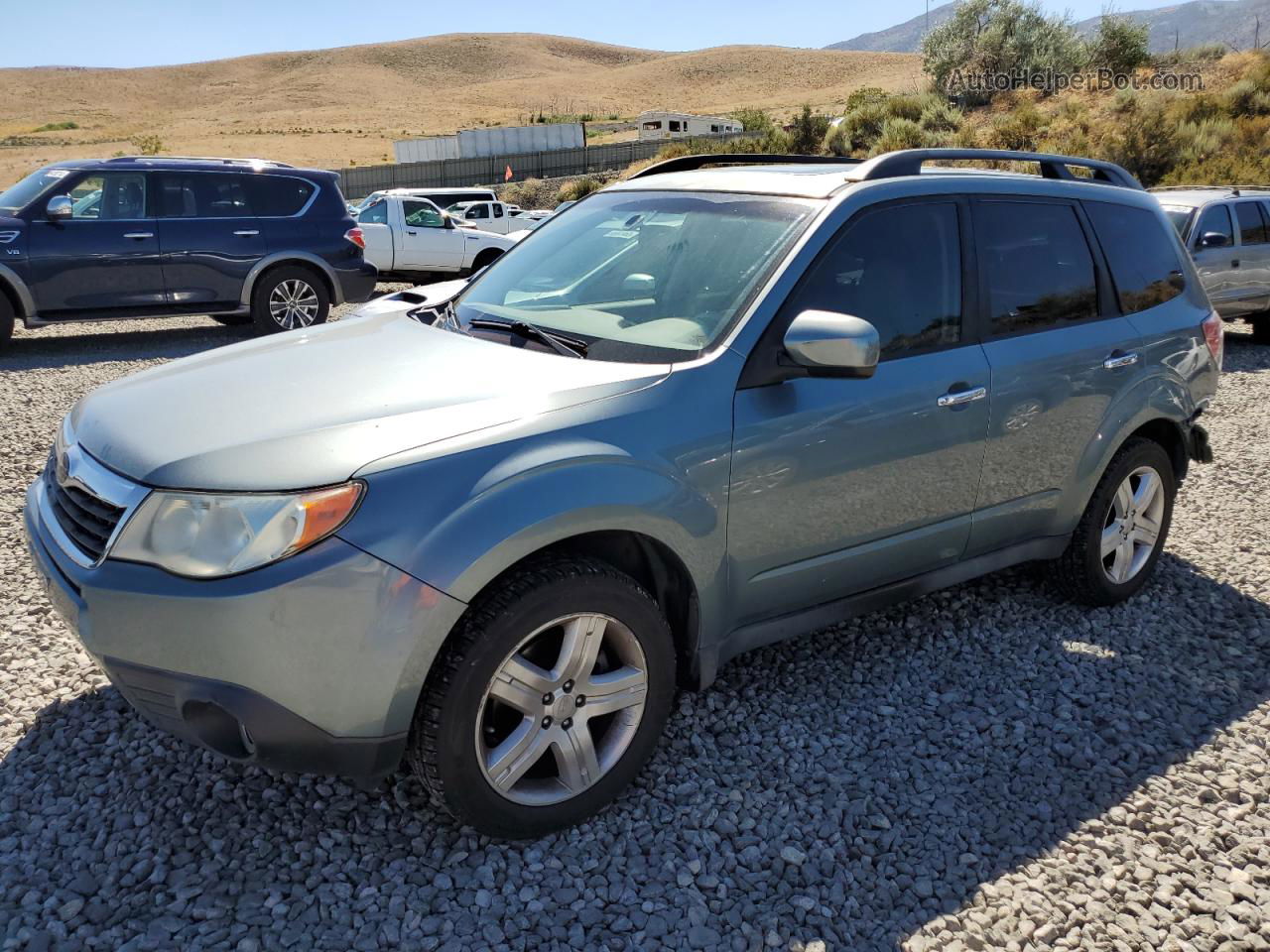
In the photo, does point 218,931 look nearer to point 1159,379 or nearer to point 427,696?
point 427,696

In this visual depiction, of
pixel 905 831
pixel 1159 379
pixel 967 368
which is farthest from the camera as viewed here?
pixel 1159 379

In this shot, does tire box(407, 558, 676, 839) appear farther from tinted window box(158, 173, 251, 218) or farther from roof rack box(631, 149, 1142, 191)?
tinted window box(158, 173, 251, 218)

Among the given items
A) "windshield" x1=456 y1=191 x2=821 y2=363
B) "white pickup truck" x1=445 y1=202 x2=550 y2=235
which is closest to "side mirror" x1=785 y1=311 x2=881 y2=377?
"windshield" x1=456 y1=191 x2=821 y2=363

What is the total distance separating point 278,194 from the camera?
10961 mm

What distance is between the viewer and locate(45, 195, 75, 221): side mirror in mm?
9812

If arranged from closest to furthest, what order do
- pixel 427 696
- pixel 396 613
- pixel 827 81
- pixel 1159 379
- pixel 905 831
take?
pixel 396 613
pixel 427 696
pixel 905 831
pixel 1159 379
pixel 827 81

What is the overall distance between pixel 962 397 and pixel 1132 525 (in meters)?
1.50

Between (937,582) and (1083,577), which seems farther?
(1083,577)

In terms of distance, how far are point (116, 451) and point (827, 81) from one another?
10799 centimetres

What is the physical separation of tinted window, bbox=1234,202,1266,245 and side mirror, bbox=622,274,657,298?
10239 mm

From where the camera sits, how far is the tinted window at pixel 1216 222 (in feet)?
36.2

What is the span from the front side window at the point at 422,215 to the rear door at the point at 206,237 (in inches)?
238

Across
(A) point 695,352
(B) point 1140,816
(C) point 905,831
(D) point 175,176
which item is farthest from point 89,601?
(D) point 175,176

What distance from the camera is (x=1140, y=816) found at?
3086 millimetres
